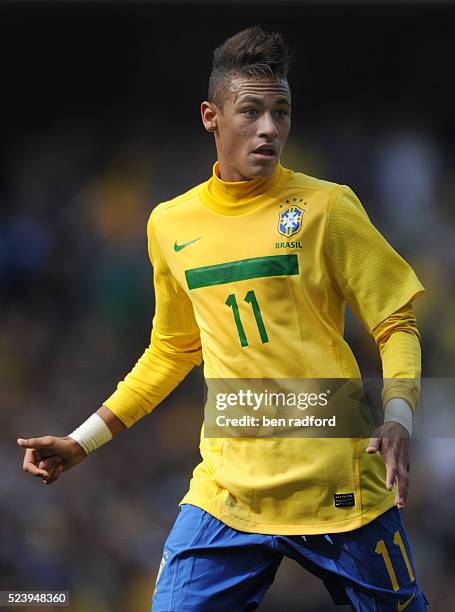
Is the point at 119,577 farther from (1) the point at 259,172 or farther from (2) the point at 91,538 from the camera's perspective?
(1) the point at 259,172

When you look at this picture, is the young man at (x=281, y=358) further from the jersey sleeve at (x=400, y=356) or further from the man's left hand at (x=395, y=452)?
the man's left hand at (x=395, y=452)

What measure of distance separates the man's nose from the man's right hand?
1.16 metres

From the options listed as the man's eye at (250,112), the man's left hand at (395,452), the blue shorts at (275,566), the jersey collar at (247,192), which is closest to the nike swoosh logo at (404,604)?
the blue shorts at (275,566)

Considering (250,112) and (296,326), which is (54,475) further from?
(250,112)

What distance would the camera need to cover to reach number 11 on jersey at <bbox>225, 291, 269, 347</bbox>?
316 centimetres

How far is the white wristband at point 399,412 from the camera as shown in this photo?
112 inches

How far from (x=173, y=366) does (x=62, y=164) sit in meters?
4.44

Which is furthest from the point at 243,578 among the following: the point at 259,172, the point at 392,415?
the point at 259,172

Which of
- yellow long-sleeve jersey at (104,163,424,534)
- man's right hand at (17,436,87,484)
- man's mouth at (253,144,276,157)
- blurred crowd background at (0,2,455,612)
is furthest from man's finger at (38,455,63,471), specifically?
blurred crowd background at (0,2,455,612)

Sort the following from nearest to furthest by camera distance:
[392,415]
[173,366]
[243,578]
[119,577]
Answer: [392,415] → [243,578] → [173,366] → [119,577]

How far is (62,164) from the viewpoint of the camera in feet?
25.6

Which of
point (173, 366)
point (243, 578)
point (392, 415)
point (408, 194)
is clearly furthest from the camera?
point (408, 194)

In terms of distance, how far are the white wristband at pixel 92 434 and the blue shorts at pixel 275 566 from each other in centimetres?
53

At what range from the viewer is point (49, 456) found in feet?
11.1
